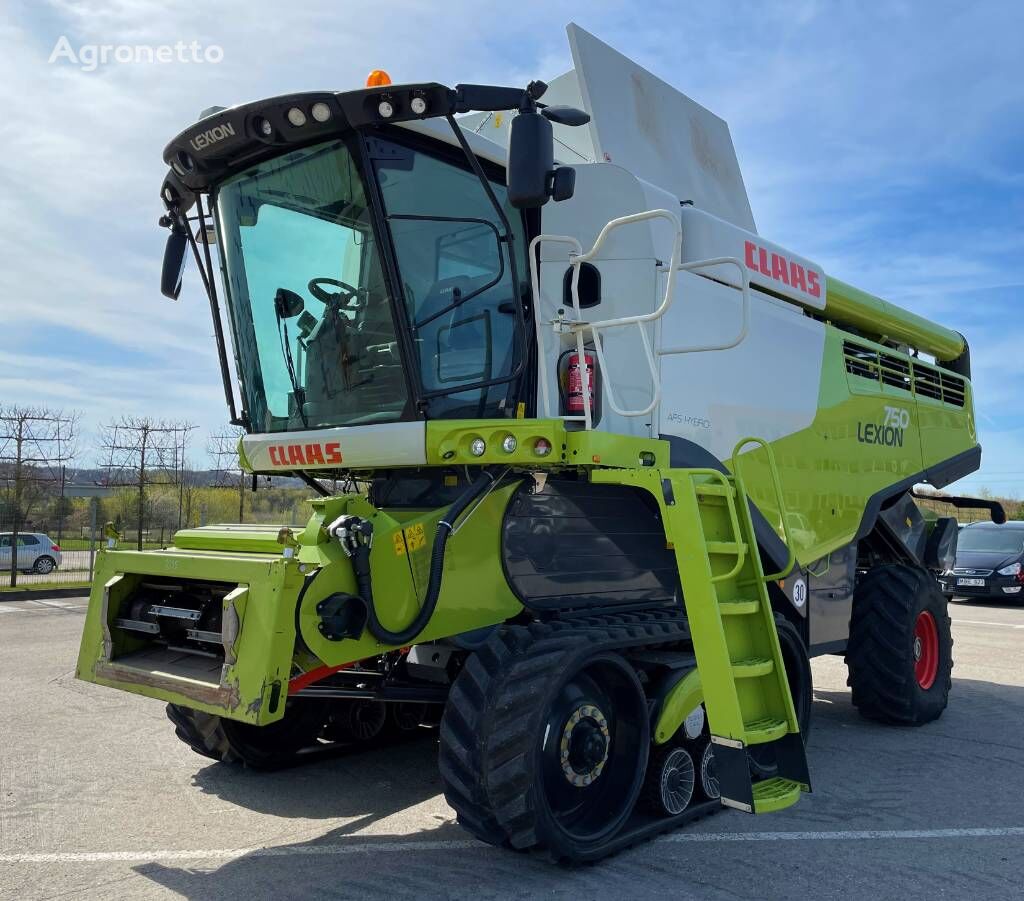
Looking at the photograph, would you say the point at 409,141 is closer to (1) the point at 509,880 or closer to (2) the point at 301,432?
(2) the point at 301,432

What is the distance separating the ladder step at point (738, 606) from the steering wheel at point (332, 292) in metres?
2.28

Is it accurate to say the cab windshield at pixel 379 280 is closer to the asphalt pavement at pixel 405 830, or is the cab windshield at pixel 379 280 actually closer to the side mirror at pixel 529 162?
the side mirror at pixel 529 162

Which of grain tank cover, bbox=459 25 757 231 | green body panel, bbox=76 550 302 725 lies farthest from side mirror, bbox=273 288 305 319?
grain tank cover, bbox=459 25 757 231

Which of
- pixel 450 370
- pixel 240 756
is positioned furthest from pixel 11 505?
pixel 450 370

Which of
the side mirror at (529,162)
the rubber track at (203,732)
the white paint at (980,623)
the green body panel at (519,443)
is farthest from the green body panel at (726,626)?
the white paint at (980,623)

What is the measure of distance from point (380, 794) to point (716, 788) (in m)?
1.79

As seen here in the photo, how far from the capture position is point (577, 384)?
4.67 metres

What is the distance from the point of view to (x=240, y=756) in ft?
17.5

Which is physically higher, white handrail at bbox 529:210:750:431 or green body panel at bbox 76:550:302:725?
white handrail at bbox 529:210:750:431

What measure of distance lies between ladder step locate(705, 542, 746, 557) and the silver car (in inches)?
825

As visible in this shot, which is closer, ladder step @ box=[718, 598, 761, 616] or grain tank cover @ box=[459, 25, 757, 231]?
ladder step @ box=[718, 598, 761, 616]

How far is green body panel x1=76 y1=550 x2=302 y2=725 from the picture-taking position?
12.2ft

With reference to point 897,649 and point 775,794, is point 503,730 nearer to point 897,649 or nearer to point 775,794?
point 775,794

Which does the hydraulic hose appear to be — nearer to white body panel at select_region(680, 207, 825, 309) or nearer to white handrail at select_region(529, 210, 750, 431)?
white handrail at select_region(529, 210, 750, 431)
